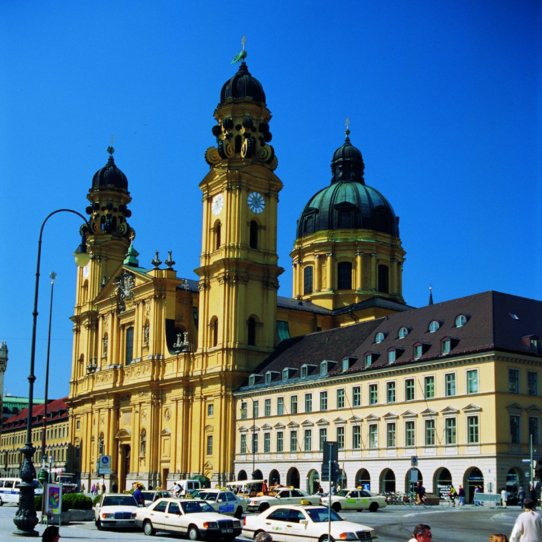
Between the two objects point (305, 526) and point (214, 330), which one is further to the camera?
point (214, 330)

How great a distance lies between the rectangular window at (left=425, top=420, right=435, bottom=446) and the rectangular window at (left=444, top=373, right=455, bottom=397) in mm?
2531

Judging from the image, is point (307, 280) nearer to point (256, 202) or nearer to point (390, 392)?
point (256, 202)

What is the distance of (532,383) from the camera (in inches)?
2532

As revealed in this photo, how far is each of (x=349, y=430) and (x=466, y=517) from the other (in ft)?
86.8

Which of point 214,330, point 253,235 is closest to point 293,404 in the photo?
point 214,330

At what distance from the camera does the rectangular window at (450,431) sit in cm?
6431

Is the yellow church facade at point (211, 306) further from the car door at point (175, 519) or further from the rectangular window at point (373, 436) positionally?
the car door at point (175, 519)

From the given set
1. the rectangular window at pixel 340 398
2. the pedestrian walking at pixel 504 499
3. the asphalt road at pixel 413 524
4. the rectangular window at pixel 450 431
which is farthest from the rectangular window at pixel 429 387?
the asphalt road at pixel 413 524

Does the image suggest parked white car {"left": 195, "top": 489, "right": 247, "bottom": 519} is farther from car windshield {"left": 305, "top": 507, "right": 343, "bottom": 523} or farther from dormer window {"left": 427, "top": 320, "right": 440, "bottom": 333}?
dormer window {"left": 427, "top": 320, "right": 440, "bottom": 333}

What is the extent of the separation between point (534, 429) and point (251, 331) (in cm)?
3329

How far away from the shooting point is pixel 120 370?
10419cm

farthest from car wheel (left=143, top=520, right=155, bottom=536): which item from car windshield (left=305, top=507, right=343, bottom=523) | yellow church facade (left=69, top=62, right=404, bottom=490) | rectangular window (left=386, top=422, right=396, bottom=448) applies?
yellow church facade (left=69, top=62, right=404, bottom=490)

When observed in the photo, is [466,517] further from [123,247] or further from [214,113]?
[123,247]

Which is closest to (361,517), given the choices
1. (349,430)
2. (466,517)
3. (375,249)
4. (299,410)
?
(466,517)
